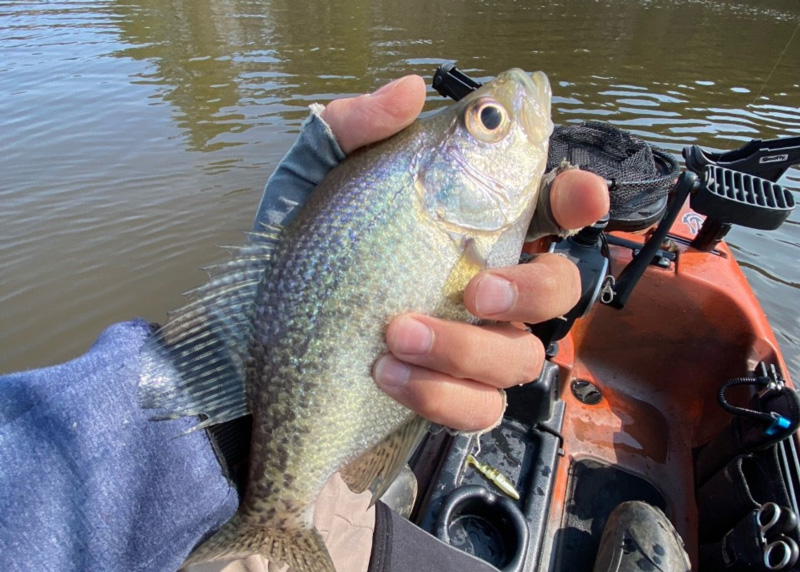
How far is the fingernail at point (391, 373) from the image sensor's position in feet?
4.91

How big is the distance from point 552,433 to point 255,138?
28.9ft

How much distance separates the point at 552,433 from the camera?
2.95m

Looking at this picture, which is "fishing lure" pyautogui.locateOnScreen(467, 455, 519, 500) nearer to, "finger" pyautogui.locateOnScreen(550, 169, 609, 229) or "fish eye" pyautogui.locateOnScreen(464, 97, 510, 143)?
"finger" pyautogui.locateOnScreen(550, 169, 609, 229)

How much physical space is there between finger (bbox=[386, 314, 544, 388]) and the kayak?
112 centimetres

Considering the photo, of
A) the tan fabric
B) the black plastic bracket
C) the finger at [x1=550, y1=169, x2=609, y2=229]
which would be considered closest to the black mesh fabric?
the black plastic bracket

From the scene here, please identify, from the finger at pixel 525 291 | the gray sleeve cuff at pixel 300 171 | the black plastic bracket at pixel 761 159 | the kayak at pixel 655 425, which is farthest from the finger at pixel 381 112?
the black plastic bracket at pixel 761 159

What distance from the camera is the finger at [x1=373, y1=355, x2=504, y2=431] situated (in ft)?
4.94

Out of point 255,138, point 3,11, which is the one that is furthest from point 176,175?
point 3,11

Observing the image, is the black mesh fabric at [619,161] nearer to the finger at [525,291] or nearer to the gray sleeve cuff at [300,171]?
the finger at [525,291]

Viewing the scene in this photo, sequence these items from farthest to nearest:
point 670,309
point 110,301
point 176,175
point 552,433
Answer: point 176,175 → point 110,301 → point 670,309 → point 552,433

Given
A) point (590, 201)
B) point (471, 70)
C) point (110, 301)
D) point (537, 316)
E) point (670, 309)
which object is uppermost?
point (590, 201)

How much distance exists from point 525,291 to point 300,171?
108 centimetres

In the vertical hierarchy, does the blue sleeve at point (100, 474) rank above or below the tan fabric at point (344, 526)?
above

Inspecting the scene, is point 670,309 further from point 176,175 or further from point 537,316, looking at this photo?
point 176,175
